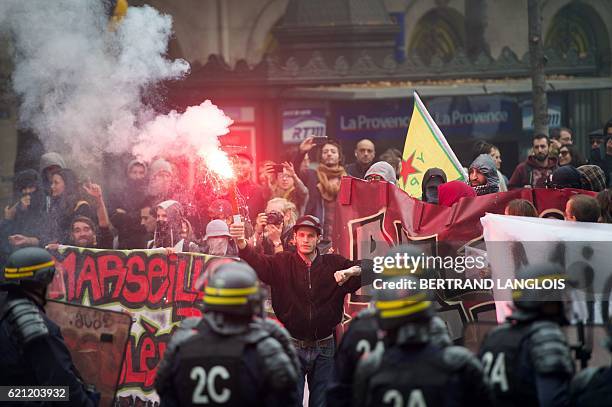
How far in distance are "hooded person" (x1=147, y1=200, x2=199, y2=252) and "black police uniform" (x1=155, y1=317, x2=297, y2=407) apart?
427cm

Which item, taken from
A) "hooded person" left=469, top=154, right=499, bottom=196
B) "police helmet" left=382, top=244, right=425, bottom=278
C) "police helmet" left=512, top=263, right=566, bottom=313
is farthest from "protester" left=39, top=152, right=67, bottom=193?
"police helmet" left=512, top=263, right=566, bottom=313

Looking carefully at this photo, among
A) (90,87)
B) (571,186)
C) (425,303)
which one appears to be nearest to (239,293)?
(425,303)

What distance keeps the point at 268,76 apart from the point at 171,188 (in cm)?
497

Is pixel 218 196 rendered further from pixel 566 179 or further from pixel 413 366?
pixel 413 366

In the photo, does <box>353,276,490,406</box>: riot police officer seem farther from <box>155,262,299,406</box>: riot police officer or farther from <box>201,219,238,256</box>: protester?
<box>201,219,238,256</box>: protester

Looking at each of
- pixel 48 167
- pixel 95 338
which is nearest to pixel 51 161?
pixel 48 167

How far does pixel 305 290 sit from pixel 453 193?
1.81 m

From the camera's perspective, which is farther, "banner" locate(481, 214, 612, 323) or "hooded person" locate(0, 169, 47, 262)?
"hooded person" locate(0, 169, 47, 262)

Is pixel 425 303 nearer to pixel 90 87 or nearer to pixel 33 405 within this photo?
pixel 33 405

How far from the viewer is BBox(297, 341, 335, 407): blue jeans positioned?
834 centimetres

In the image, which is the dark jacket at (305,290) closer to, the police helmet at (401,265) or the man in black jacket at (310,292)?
the man in black jacket at (310,292)

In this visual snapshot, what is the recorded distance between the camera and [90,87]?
11.9 metres

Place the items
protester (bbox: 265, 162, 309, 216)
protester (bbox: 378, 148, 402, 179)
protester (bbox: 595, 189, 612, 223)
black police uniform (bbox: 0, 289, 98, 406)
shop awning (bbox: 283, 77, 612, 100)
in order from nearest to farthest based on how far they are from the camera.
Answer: black police uniform (bbox: 0, 289, 98, 406), protester (bbox: 595, 189, 612, 223), protester (bbox: 265, 162, 309, 216), protester (bbox: 378, 148, 402, 179), shop awning (bbox: 283, 77, 612, 100)

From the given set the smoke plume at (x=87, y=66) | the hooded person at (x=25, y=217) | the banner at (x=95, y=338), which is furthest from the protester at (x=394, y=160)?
the banner at (x=95, y=338)
